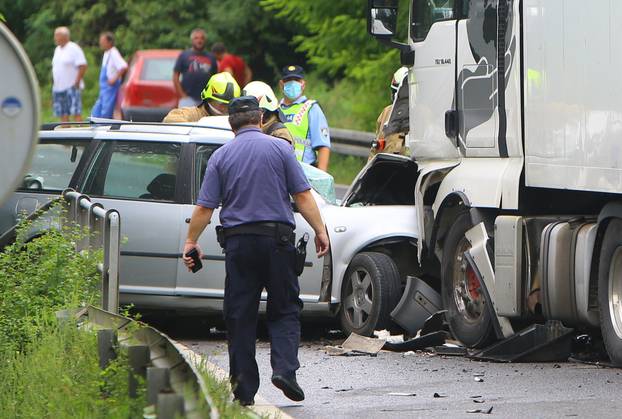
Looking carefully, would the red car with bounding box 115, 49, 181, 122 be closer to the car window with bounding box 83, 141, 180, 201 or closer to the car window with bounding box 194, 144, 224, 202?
the car window with bounding box 83, 141, 180, 201

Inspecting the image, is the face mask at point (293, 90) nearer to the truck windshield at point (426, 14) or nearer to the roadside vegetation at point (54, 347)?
the truck windshield at point (426, 14)

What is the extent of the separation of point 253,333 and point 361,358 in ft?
8.28

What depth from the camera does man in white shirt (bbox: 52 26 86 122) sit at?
86.2ft

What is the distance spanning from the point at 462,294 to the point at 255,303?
320 cm

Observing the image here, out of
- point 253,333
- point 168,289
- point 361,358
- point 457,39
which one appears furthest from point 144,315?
point 253,333

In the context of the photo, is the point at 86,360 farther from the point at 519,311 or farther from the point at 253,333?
the point at 519,311

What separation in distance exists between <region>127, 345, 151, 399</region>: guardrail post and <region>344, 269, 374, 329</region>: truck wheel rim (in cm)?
542

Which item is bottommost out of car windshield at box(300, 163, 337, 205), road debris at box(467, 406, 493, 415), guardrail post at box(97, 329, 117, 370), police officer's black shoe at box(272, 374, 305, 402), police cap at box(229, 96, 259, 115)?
road debris at box(467, 406, 493, 415)

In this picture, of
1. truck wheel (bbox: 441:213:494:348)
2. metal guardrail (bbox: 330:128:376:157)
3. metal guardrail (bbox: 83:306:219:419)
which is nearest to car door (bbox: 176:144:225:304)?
truck wheel (bbox: 441:213:494:348)

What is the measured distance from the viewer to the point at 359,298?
38.8ft

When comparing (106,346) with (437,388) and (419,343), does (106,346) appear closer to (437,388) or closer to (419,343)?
(437,388)

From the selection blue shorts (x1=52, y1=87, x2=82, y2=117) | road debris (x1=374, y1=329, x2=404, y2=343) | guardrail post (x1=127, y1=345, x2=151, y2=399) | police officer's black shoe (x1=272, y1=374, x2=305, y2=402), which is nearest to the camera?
guardrail post (x1=127, y1=345, x2=151, y2=399)

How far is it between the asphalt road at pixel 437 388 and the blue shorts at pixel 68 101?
1570 cm

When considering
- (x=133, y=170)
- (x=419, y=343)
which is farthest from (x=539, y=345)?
(x=133, y=170)
